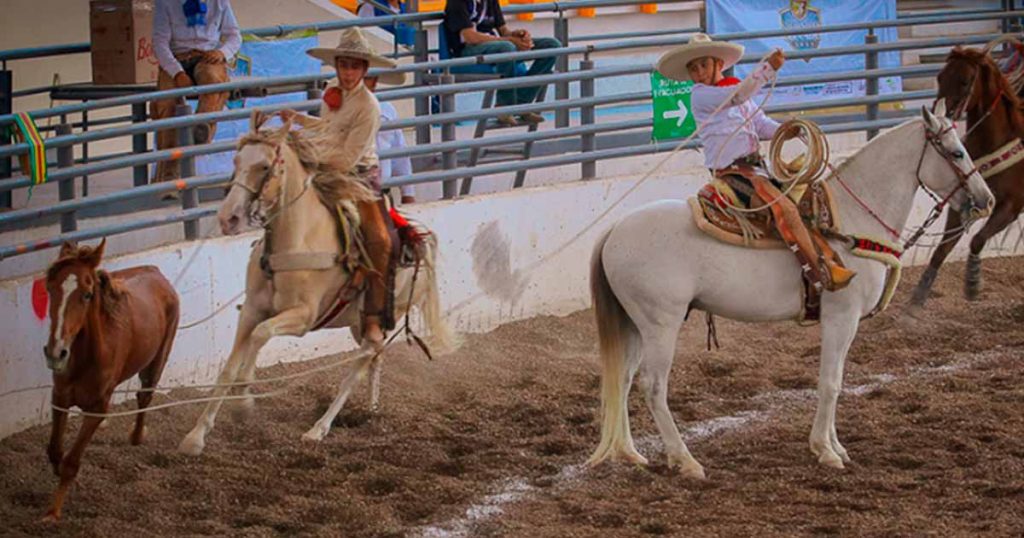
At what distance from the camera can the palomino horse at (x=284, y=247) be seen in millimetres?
8398

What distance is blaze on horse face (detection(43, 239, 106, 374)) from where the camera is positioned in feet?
24.4

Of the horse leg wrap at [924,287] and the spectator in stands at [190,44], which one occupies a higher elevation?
the spectator in stands at [190,44]

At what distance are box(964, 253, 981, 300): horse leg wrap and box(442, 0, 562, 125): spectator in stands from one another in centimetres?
354

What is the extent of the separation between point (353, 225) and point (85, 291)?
1.86 meters

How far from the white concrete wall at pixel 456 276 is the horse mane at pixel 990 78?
216 centimetres

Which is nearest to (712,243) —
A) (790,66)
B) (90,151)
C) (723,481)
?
(723,481)

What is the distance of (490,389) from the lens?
10.6m

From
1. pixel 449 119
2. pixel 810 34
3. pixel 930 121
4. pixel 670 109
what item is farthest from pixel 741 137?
pixel 810 34

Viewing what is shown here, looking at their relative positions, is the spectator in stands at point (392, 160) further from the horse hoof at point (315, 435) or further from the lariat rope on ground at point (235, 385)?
the horse hoof at point (315, 435)

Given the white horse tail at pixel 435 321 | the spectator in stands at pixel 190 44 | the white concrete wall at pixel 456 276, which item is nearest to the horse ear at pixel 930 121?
the white concrete wall at pixel 456 276

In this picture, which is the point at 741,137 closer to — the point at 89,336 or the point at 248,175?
the point at 248,175

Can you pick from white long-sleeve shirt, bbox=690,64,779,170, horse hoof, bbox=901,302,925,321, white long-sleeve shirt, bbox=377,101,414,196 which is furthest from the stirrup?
white long-sleeve shirt, bbox=377,101,414,196

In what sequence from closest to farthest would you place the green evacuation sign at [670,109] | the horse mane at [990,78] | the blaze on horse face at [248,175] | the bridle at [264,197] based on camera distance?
the blaze on horse face at [248,175], the bridle at [264,197], the horse mane at [990,78], the green evacuation sign at [670,109]

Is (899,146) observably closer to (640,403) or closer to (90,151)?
(640,403)
